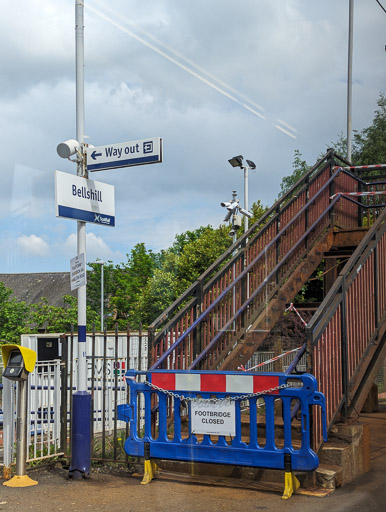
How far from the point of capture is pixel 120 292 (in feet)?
49.5

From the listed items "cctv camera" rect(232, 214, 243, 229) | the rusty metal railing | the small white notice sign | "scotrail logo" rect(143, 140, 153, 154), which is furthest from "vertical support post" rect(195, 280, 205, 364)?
"cctv camera" rect(232, 214, 243, 229)

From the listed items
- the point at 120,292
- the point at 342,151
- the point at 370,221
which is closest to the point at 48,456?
the point at 120,292

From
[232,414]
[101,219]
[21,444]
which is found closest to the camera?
[232,414]

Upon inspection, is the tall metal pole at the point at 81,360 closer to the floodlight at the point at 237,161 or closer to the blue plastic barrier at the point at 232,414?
the blue plastic barrier at the point at 232,414

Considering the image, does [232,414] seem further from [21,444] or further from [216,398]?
[21,444]

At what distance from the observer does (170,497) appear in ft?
21.6

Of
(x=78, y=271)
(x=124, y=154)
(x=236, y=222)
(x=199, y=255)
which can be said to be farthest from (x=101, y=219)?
(x=199, y=255)

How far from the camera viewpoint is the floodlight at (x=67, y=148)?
7844 mm

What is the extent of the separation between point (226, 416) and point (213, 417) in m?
0.15

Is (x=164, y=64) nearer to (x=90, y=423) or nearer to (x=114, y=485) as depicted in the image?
(x=90, y=423)

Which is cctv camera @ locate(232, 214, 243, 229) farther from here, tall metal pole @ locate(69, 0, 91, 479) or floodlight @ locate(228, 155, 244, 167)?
tall metal pole @ locate(69, 0, 91, 479)

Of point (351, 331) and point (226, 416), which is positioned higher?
point (351, 331)

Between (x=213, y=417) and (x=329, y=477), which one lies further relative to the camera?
(x=213, y=417)

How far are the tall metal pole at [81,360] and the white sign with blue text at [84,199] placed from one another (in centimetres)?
17
